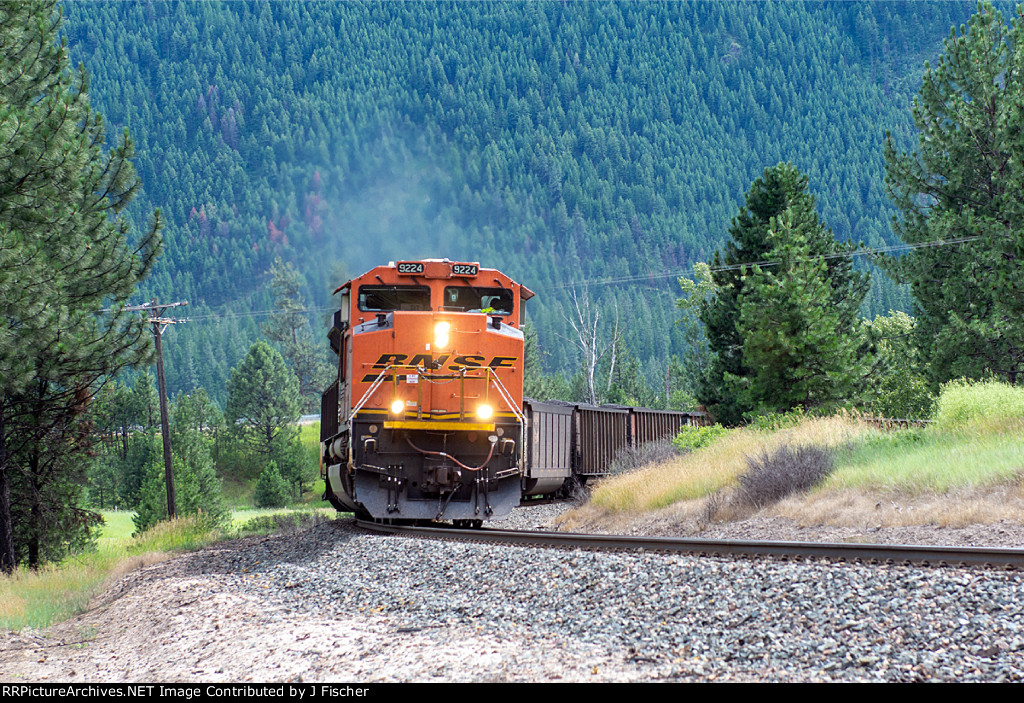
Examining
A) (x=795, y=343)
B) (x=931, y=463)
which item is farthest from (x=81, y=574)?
(x=795, y=343)

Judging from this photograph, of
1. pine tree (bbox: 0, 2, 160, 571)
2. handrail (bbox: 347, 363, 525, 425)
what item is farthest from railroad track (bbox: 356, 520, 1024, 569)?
pine tree (bbox: 0, 2, 160, 571)

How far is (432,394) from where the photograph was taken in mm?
A: 13305

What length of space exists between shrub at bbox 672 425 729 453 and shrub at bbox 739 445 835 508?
7994 mm

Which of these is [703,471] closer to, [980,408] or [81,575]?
[980,408]

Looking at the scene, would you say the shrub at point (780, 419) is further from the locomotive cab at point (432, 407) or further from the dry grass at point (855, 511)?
the locomotive cab at point (432, 407)

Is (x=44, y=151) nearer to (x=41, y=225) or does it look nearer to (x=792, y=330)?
(x=41, y=225)

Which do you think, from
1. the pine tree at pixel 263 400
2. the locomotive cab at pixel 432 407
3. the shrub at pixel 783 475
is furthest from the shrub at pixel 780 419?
the pine tree at pixel 263 400

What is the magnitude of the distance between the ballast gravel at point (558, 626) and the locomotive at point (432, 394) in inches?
127

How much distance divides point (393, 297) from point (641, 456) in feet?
34.8

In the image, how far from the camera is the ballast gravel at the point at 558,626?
501 centimetres

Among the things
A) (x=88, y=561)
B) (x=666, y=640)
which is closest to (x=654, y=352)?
(x=88, y=561)

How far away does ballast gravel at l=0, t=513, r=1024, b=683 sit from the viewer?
5.01 meters

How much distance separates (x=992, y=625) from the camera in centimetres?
504

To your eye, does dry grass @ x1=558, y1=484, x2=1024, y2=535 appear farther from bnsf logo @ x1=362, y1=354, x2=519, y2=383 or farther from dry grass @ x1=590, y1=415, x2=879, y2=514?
bnsf logo @ x1=362, y1=354, x2=519, y2=383
